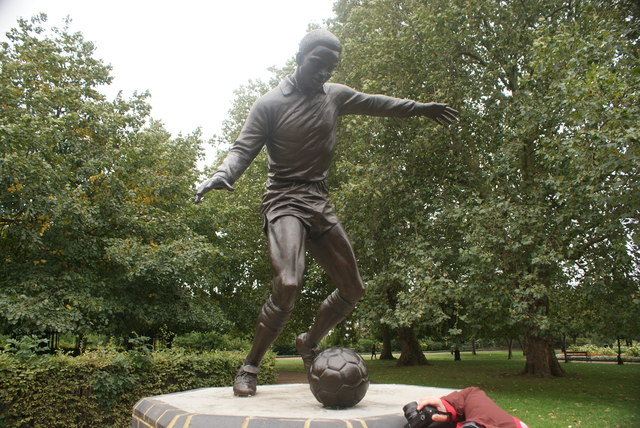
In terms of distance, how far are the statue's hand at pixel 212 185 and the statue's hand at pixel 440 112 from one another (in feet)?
6.52

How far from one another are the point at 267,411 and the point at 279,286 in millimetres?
907

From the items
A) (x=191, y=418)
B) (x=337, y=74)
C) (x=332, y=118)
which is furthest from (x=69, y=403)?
(x=337, y=74)

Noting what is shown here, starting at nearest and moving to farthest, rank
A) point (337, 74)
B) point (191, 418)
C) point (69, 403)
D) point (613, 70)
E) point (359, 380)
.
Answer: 1. point (191, 418)
2. point (359, 380)
3. point (69, 403)
4. point (613, 70)
5. point (337, 74)

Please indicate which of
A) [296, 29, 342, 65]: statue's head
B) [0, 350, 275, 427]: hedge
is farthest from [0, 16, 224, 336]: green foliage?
[296, 29, 342, 65]: statue's head

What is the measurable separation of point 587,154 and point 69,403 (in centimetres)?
991

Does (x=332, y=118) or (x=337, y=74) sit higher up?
(x=337, y=74)

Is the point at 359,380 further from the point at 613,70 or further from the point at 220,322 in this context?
the point at 220,322

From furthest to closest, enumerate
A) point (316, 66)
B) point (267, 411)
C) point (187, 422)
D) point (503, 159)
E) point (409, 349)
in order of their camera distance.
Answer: point (409, 349)
point (503, 159)
point (316, 66)
point (267, 411)
point (187, 422)

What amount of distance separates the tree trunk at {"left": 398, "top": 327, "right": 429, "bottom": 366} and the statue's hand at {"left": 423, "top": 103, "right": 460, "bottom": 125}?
17.7m

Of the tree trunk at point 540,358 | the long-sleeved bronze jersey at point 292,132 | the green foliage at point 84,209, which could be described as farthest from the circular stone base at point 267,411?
the tree trunk at point 540,358

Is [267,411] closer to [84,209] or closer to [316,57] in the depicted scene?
[316,57]

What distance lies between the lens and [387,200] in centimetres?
1346

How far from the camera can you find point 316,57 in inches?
157

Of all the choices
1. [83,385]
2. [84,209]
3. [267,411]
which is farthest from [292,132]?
[84,209]
